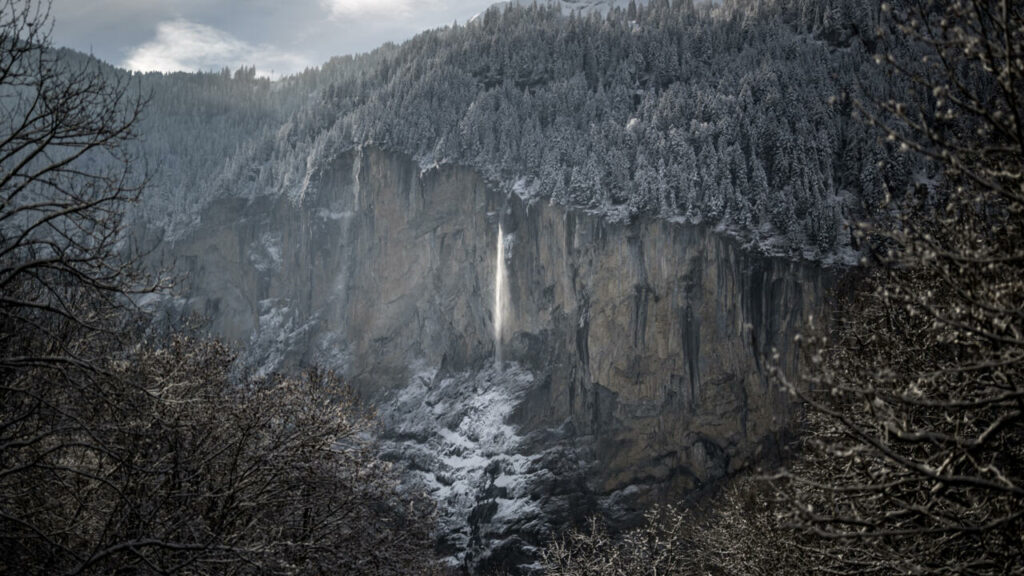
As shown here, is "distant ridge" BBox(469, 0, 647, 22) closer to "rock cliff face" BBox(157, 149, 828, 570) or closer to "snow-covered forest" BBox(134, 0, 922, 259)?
"snow-covered forest" BBox(134, 0, 922, 259)

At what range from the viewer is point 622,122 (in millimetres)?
84625

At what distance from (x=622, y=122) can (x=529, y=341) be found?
29530mm

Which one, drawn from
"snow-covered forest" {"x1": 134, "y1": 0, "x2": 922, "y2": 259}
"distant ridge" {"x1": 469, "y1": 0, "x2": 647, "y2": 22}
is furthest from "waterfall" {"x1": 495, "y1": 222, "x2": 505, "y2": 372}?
"distant ridge" {"x1": 469, "y1": 0, "x2": 647, "y2": 22}

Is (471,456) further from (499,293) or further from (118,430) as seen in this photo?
(118,430)

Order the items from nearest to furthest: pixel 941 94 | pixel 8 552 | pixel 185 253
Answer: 1. pixel 941 94
2. pixel 8 552
3. pixel 185 253

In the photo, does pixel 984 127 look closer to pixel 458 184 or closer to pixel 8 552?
pixel 8 552

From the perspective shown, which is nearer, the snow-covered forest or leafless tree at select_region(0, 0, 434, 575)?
leafless tree at select_region(0, 0, 434, 575)

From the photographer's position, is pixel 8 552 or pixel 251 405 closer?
pixel 8 552

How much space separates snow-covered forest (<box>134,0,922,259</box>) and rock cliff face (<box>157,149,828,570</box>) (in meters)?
3.63

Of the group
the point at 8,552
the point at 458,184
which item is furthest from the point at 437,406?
the point at 8,552

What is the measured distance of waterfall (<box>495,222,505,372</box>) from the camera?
77250 millimetres

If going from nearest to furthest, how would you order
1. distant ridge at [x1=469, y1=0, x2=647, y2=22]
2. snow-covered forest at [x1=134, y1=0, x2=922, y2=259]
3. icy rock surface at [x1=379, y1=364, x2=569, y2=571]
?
icy rock surface at [x1=379, y1=364, x2=569, y2=571] < snow-covered forest at [x1=134, y1=0, x2=922, y2=259] < distant ridge at [x1=469, y1=0, x2=647, y2=22]

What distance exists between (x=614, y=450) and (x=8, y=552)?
2325 inches

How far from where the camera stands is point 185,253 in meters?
109
